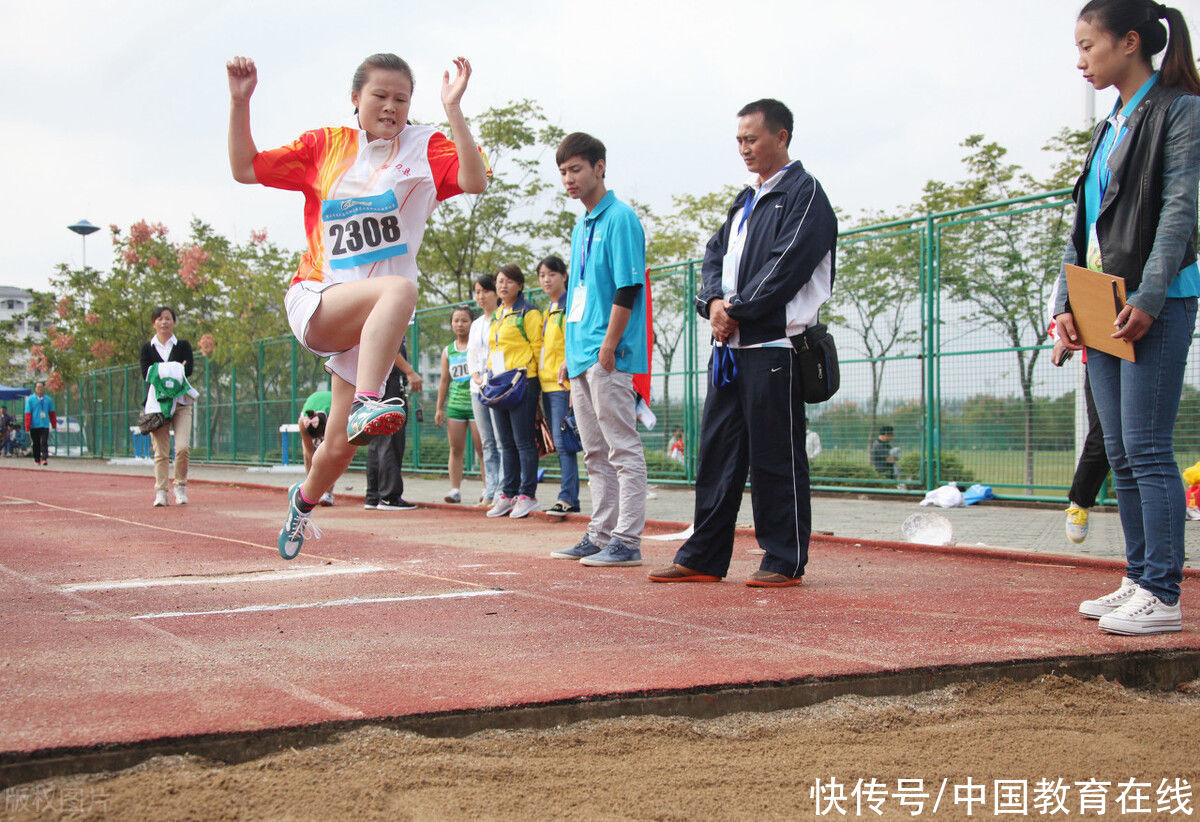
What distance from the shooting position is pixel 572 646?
339 cm

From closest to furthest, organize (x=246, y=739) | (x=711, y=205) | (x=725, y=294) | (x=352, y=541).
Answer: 1. (x=246, y=739)
2. (x=725, y=294)
3. (x=352, y=541)
4. (x=711, y=205)

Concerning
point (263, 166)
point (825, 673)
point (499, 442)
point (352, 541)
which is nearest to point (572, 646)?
point (825, 673)

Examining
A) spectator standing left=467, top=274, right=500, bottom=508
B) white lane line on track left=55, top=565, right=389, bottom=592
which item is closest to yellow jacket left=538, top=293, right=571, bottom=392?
spectator standing left=467, top=274, right=500, bottom=508

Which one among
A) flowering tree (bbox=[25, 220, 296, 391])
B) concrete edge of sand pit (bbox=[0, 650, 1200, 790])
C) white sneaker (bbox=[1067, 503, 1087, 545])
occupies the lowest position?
concrete edge of sand pit (bbox=[0, 650, 1200, 790])

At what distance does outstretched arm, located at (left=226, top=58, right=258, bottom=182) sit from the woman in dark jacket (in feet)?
10.7

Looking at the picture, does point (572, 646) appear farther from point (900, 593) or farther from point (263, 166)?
point (263, 166)

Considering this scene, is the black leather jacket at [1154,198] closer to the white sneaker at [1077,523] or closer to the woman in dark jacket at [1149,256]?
the woman in dark jacket at [1149,256]

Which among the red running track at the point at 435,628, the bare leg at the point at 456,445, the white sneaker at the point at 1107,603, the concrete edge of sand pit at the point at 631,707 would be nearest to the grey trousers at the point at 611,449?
the red running track at the point at 435,628

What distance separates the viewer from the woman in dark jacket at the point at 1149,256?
365 cm

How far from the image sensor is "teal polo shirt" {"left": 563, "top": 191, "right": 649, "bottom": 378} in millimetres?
5648

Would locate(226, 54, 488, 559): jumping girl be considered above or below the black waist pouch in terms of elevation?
above

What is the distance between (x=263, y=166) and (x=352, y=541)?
3.06 meters

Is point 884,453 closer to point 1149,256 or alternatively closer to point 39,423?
point 1149,256

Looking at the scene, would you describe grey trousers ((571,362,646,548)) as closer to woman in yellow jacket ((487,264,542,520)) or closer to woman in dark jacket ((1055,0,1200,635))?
woman in dark jacket ((1055,0,1200,635))
